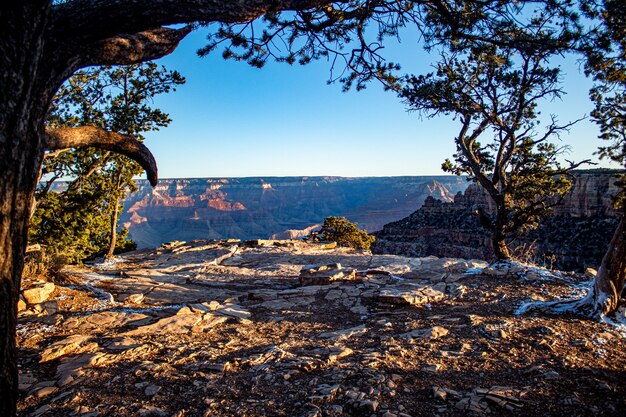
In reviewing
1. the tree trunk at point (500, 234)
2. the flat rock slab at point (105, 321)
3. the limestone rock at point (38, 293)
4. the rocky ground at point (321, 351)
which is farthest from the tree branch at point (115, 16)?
the tree trunk at point (500, 234)

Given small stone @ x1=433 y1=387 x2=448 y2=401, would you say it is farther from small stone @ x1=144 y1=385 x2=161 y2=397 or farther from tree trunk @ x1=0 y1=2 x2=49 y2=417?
tree trunk @ x1=0 y1=2 x2=49 y2=417

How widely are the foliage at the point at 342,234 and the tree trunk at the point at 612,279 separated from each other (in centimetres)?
1880

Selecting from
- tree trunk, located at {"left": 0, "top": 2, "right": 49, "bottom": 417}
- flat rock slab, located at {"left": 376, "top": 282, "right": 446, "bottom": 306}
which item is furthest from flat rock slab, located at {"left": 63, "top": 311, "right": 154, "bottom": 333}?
flat rock slab, located at {"left": 376, "top": 282, "right": 446, "bottom": 306}

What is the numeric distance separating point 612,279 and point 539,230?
3206 centimetres

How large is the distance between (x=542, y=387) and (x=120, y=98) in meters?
15.3

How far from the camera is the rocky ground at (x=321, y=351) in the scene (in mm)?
3035

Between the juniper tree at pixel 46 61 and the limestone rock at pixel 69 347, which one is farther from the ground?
the juniper tree at pixel 46 61

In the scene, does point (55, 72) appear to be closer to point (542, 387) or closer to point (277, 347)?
point (277, 347)

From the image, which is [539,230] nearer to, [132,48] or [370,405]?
[370,405]

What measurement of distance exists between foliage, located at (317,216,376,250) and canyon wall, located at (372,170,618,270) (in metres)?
10.4

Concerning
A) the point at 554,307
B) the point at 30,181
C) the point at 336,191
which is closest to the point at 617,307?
the point at 554,307

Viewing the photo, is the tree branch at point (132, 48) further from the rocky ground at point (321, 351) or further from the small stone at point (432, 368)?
the small stone at point (432, 368)

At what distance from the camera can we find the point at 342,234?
24812 millimetres

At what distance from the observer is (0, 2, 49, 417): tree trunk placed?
192cm
